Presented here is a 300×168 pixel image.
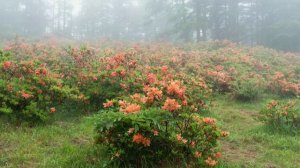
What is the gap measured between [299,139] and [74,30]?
5616 cm

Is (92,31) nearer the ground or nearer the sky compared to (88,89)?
nearer the sky

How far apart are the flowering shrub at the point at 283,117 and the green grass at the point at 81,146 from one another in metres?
0.27

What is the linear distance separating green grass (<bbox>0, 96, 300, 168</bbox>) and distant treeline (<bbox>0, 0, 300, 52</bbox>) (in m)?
27.2

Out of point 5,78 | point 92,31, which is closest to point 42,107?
point 5,78

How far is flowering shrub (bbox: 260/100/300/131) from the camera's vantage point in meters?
9.04

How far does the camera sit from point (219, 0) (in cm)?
3816

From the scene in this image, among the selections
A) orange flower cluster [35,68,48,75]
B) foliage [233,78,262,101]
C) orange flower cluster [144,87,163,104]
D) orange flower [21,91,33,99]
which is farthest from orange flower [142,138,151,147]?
foliage [233,78,262,101]

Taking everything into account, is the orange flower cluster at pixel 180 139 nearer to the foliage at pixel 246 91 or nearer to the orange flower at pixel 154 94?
the orange flower at pixel 154 94

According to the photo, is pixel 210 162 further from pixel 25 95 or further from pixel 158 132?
pixel 25 95

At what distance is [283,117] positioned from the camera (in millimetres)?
9117

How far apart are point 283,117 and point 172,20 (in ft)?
98.2

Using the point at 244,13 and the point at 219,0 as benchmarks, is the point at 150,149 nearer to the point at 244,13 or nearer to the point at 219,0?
the point at 219,0

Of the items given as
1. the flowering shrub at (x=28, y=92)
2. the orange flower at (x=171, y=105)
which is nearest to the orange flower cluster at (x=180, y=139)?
the orange flower at (x=171, y=105)

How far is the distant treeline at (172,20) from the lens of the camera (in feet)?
118
